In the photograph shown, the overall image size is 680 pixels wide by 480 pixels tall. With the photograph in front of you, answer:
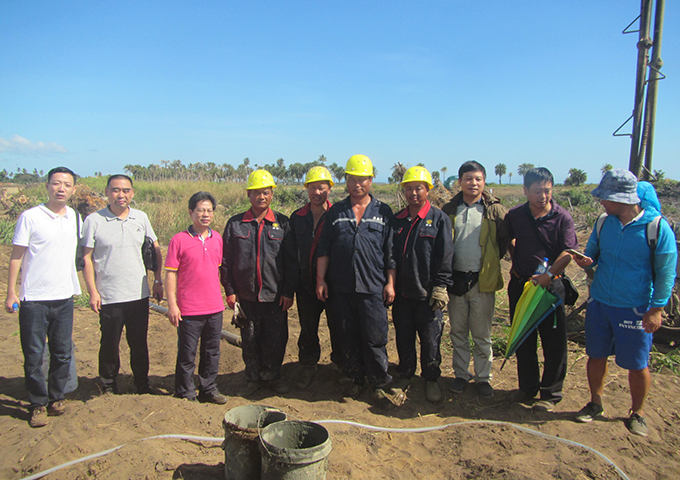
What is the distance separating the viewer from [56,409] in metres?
3.46

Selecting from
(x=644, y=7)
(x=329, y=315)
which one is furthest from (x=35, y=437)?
(x=644, y=7)

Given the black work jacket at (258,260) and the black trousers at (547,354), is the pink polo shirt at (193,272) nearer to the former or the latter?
the black work jacket at (258,260)

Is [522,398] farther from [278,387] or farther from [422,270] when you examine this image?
[278,387]

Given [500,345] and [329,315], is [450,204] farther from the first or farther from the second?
[500,345]

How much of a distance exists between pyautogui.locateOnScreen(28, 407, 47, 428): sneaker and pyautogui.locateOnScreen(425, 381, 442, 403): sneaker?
327cm

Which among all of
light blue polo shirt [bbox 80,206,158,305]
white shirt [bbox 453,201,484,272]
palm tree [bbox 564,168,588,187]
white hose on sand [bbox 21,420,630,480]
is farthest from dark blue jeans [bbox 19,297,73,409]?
palm tree [bbox 564,168,588,187]

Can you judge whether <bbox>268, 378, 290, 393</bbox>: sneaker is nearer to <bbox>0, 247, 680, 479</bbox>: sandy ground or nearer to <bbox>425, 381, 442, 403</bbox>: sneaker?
<bbox>0, 247, 680, 479</bbox>: sandy ground

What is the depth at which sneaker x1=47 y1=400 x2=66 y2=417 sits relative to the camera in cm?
345

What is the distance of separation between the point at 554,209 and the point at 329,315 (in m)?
2.28

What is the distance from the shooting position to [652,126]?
577 centimetres

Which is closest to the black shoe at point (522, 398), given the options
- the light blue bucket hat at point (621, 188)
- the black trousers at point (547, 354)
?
the black trousers at point (547, 354)

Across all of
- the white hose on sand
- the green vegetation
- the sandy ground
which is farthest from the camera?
the green vegetation

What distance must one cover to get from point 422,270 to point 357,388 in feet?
4.46

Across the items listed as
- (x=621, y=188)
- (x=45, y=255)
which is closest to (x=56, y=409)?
(x=45, y=255)
